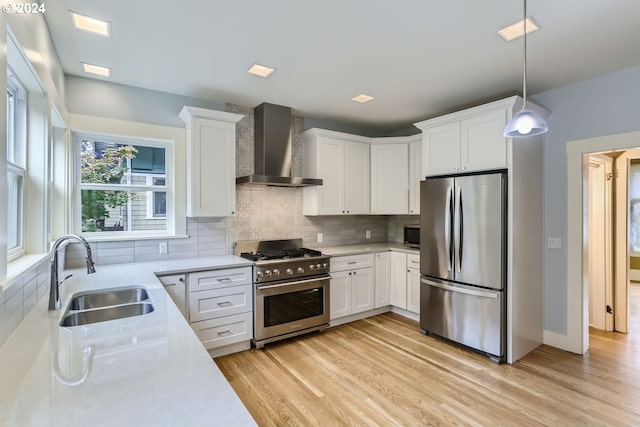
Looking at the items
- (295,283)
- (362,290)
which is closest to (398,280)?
(362,290)

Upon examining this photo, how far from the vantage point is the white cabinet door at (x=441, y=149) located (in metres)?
3.35

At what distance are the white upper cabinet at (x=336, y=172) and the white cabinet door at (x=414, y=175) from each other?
58 centimetres

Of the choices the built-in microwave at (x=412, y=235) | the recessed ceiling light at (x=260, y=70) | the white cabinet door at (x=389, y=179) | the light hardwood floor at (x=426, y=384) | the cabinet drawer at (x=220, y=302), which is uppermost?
the recessed ceiling light at (x=260, y=70)

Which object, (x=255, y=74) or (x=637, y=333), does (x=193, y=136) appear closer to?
(x=255, y=74)

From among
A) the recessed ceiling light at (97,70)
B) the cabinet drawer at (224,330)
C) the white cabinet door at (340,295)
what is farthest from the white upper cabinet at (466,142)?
the recessed ceiling light at (97,70)

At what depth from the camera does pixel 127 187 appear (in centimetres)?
321

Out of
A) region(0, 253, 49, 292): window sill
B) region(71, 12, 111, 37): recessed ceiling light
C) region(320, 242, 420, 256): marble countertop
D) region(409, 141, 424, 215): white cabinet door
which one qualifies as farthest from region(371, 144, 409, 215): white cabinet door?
region(0, 253, 49, 292): window sill

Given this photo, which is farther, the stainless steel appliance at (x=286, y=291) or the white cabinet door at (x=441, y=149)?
the white cabinet door at (x=441, y=149)

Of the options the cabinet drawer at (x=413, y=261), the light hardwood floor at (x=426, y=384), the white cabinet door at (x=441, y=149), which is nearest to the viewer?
the light hardwood floor at (x=426, y=384)

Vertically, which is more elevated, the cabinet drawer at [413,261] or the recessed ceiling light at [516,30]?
the recessed ceiling light at [516,30]

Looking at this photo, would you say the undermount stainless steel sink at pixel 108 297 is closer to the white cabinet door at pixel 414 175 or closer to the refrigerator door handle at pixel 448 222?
the refrigerator door handle at pixel 448 222

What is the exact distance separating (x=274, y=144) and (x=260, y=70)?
1012 millimetres

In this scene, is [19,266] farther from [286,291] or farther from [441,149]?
[441,149]

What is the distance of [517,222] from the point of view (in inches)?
118
